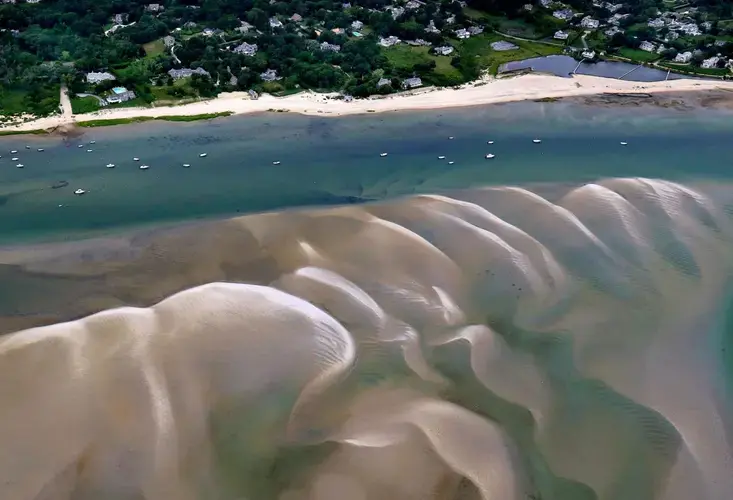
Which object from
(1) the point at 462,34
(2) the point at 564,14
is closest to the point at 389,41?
(1) the point at 462,34

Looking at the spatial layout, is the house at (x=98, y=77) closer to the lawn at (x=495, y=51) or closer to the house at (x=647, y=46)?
the lawn at (x=495, y=51)

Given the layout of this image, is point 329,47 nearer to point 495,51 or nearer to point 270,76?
point 270,76

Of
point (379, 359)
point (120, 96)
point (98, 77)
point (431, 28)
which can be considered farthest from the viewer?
point (431, 28)

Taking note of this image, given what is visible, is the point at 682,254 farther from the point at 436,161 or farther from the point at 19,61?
the point at 19,61

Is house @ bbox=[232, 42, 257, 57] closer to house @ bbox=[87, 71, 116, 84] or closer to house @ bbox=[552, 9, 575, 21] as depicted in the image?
house @ bbox=[87, 71, 116, 84]

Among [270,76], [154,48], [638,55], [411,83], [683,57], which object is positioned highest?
[683,57]

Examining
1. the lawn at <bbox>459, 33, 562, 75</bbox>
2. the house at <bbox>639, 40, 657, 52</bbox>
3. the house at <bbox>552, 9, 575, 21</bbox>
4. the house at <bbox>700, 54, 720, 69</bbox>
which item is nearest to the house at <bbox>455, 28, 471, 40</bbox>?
the lawn at <bbox>459, 33, 562, 75</bbox>
